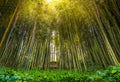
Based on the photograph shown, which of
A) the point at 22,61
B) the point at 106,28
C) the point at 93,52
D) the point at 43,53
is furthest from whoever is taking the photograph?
the point at 43,53

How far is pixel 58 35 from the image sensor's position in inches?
269

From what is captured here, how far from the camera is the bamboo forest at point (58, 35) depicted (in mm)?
5016

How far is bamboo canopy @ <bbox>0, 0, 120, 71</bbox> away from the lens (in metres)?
5.05

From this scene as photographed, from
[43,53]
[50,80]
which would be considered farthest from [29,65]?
[50,80]

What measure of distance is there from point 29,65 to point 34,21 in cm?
143

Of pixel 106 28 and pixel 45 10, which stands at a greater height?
pixel 45 10

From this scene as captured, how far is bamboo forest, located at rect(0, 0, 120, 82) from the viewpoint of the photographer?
5.02 m

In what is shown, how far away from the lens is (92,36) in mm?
5664

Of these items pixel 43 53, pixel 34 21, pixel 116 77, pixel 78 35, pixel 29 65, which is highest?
pixel 34 21

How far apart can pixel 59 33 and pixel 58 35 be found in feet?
0.33

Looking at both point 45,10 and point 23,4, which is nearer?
point 23,4

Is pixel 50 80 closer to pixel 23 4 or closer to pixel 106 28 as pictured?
pixel 106 28

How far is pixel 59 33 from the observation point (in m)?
6.75

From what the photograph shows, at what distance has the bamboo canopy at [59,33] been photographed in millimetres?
5054
